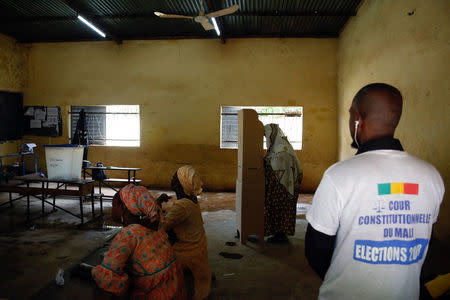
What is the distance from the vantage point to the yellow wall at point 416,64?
304cm

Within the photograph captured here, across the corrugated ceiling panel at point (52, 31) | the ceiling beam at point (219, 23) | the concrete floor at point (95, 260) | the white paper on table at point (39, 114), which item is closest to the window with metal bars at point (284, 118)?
the ceiling beam at point (219, 23)

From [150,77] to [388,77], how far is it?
568 centimetres

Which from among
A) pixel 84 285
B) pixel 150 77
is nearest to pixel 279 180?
pixel 84 285

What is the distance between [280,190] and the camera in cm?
375

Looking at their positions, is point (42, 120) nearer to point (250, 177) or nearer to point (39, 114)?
point (39, 114)

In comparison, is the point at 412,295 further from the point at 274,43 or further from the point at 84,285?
the point at 274,43

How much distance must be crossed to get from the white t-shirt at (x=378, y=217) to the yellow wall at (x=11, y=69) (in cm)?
909

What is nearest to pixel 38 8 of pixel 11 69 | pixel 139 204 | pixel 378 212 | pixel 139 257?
pixel 11 69

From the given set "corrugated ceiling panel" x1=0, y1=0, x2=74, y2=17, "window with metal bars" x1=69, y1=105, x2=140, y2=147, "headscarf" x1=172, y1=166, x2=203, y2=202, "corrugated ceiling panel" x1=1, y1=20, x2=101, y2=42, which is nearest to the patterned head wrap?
"headscarf" x1=172, y1=166, x2=203, y2=202

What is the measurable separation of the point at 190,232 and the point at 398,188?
5.44ft

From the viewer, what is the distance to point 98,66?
25.1 feet

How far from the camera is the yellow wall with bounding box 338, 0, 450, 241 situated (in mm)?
3039

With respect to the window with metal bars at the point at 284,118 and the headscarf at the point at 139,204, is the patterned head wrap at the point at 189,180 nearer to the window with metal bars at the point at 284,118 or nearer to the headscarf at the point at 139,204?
the headscarf at the point at 139,204

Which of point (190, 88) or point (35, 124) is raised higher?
point (190, 88)
